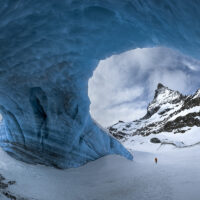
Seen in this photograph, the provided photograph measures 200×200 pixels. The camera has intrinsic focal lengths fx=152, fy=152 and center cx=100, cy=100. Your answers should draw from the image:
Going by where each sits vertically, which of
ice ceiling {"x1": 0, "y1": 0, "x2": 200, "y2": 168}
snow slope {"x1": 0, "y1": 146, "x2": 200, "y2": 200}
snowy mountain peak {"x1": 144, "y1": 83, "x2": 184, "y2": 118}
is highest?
snowy mountain peak {"x1": 144, "y1": 83, "x2": 184, "y2": 118}

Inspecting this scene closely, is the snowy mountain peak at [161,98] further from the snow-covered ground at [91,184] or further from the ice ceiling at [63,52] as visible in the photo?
the ice ceiling at [63,52]

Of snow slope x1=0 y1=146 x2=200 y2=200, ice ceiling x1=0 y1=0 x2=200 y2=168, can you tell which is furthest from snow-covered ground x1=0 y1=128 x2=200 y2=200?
ice ceiling x1=0 y1=0 x2=200 y2=168

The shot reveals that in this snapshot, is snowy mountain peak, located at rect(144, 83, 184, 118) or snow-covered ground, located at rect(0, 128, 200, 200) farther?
snowy mountain peak, located at rect(144, 83, 184, 118)

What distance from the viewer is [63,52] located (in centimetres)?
685

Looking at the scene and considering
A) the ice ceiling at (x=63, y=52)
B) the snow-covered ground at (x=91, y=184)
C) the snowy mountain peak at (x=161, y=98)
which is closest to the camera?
the ice ceiling at (x=63, y=52)

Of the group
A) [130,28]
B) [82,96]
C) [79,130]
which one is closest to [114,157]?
[79,130]

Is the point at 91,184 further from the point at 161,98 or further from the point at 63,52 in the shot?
the point at 161,98

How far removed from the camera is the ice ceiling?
464cm

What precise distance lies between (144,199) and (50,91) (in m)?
7.00

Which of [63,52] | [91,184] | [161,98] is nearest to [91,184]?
[91,184]

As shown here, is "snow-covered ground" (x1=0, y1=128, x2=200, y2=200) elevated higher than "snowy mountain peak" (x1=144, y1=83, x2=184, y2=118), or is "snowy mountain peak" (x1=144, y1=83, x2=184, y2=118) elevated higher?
"snowy mountain peak" (x1=144, y1=83, x2=184, y2=118)

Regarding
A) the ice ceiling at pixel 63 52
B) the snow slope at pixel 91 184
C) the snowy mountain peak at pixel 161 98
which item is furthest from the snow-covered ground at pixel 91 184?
the snowy mountain peak at pixel 161 98

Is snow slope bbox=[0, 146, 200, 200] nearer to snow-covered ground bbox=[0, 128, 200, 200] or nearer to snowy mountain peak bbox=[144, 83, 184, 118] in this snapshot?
snow-covered ground bbox=[0, 128, 200, 200]

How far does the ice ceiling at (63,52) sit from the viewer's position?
4.64 metres
